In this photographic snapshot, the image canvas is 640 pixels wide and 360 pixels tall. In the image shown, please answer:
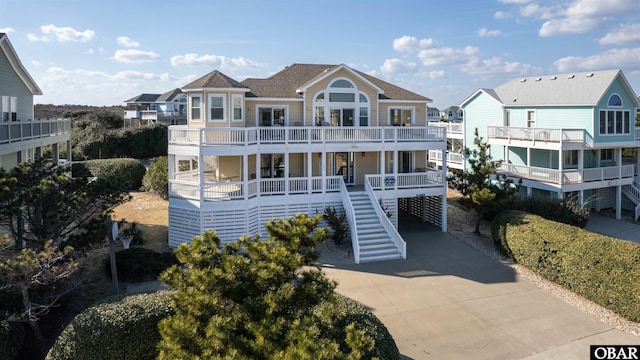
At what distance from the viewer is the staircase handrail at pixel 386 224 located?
19.6m

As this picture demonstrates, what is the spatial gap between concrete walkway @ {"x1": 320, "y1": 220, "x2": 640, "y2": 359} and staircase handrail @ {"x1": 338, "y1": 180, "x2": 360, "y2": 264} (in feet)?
1.68

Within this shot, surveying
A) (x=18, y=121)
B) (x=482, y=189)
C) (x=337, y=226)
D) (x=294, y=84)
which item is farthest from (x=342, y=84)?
(x=18, y=121)

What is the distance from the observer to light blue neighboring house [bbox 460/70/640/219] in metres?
26.9

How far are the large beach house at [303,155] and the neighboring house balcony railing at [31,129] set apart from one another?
18.9 ft

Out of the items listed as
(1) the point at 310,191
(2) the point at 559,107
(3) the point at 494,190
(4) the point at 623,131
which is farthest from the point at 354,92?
(4) the point at 623,131

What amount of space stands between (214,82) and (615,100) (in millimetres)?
23666

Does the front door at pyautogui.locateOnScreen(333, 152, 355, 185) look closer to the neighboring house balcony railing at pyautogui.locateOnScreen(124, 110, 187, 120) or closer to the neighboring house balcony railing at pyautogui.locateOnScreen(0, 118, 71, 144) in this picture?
the neighboring house balcony railing at pyautogui.locateOnScreen(0, 118, 71, 144)

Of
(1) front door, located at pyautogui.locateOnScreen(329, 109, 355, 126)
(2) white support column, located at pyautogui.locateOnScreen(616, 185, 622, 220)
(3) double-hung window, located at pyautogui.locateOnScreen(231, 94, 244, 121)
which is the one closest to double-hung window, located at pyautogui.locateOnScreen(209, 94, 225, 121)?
(3) double-hung window, located at pyautogui.locateOnScreen(231, 94, 244, 121)

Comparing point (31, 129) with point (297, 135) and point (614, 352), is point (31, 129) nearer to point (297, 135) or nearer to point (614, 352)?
point (297, 135)

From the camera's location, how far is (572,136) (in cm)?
2731

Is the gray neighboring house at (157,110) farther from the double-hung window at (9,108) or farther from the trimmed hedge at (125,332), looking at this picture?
the trimmed hedge at (125,332)

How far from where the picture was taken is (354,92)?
80.4 ft

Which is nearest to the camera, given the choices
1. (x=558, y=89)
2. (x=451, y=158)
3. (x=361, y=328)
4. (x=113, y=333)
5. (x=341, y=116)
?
(x=361, y=328)

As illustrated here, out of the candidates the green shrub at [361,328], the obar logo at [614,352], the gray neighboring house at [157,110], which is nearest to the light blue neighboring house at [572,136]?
the obar logo at [614,352]
